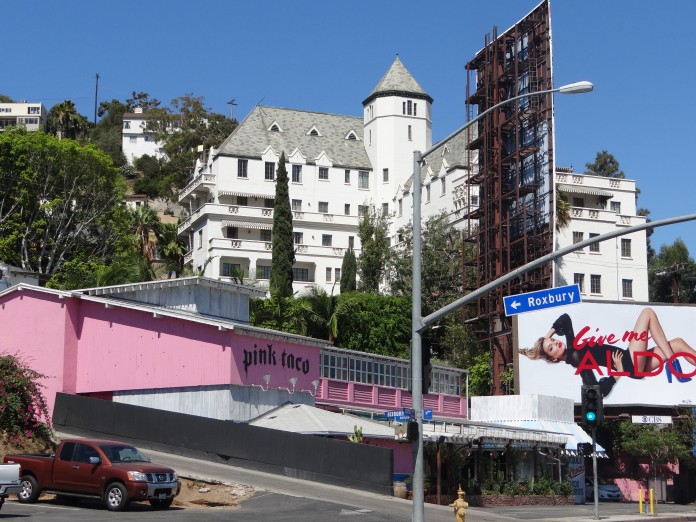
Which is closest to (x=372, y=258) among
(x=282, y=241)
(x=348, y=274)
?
(x=348, y=274)

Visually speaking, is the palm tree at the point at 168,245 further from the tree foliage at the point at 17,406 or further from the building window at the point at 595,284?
the tree foliage at the point at 17,406

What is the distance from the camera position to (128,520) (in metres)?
24.6

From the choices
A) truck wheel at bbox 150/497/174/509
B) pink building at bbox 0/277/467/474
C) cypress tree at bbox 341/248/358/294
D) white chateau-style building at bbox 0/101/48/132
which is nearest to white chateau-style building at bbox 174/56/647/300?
cypress tree at bbox 341/248/358/294

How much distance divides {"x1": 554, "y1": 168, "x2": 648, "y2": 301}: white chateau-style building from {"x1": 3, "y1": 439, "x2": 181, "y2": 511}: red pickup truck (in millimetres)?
Result: 54308

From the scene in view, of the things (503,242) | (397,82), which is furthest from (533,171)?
(397,82)

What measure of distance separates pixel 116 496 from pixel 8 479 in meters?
3.46

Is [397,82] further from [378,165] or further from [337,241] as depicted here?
[337,241]

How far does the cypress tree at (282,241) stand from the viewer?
3098 inches

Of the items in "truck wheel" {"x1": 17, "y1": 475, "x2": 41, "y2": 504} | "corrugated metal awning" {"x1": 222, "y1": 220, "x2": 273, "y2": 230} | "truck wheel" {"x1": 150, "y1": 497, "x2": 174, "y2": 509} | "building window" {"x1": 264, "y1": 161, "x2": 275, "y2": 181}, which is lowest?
"truck wheel" {"x1": 150, "y1": 497, "x2": 174, "y2": 509}

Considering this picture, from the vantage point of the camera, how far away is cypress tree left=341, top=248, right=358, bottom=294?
84.5 meters

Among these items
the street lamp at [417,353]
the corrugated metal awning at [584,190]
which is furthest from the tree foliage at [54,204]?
the street lamp at [417,353]

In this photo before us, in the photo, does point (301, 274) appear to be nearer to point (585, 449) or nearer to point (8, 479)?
point (585, 449)

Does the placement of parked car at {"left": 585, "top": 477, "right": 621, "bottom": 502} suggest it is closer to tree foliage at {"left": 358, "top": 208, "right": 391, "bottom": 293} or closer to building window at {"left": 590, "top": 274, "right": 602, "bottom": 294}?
building window at {"left": 590, "top": 274, "right": 602, "bottom": 294}

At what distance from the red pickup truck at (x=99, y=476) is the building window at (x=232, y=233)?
214 feet
